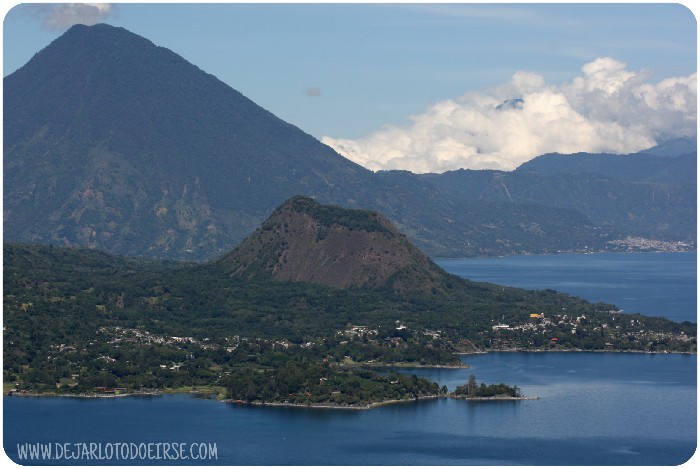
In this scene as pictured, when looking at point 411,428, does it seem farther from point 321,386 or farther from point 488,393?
point 488,393

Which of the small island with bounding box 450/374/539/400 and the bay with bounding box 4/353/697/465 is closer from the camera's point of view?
the bay with bounding box 4/353/697/465

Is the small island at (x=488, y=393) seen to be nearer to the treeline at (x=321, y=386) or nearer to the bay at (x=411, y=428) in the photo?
the bay at (x=411, y=428)

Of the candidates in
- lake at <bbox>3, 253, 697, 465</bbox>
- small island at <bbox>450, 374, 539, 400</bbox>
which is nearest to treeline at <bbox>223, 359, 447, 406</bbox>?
small island at <bbox>450, 374, 539, 400</bbox>

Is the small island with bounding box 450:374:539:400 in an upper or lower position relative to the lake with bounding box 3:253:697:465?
upper

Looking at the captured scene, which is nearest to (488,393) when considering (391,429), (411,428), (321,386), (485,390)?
(485,390)

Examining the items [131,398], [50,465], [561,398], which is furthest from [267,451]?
[561,398]

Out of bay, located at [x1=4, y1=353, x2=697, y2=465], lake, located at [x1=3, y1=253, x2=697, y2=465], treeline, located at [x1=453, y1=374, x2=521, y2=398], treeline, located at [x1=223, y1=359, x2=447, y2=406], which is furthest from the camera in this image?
treeline, located at [x1=453, y1=374, x2=521, y2=398]

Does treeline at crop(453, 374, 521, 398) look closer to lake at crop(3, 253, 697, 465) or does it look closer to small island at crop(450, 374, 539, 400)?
small island at crop(450, 374, 539, 400)

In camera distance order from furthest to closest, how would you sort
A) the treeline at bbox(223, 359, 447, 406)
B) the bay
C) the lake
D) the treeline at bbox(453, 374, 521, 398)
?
the treeline at bbox(453, 374, 521, 398) → the treeline at bbox(223, 359, 447, 406) → the bay → the lake
